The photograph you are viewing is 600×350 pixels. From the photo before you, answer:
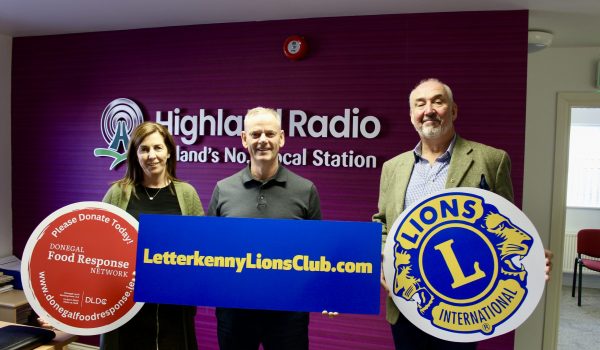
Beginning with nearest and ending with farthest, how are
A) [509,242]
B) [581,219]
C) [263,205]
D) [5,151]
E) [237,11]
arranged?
[509,242]
[263,205]
[237,11]
[5,151]
[581,219]

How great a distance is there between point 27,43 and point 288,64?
234 centimetres

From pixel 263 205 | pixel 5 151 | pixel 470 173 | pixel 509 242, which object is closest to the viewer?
pixel 509 242

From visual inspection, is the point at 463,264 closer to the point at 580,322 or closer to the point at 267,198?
the point at 267,198

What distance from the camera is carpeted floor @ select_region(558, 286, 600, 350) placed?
12.7ft

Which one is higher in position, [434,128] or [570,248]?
[434,128]

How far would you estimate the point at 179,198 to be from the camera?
186cm

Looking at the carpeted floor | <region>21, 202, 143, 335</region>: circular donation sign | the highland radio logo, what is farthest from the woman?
the carpeted floor

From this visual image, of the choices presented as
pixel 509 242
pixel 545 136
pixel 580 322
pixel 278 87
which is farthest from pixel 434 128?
pixel 580 322

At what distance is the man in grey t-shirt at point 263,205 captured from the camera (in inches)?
68.6

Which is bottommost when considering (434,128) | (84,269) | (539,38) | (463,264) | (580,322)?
(580,322)

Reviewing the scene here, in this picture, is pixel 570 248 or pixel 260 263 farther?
pixel 570 248

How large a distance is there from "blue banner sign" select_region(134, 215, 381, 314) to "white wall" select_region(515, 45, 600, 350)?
2479 millimetres

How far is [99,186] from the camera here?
130 inches

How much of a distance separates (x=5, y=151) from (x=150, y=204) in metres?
2.54
